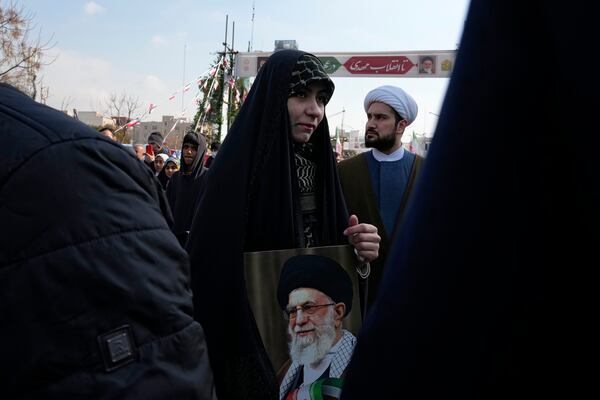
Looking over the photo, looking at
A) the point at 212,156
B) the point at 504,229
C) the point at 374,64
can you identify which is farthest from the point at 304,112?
the point at 374,64

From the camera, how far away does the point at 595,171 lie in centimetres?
36

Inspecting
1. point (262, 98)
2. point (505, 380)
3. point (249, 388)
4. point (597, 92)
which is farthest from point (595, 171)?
point (262, 98)

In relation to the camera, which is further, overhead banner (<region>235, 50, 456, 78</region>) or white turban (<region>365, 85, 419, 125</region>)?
overhead banner (<region>235, 50, 456, 78</region>)

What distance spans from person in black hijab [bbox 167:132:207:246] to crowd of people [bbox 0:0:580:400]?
13.7 feet

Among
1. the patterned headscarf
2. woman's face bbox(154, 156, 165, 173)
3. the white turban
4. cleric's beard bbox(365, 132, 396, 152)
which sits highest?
the white turban

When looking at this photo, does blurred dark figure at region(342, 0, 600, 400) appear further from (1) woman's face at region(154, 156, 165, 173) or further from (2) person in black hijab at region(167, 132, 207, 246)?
(1) woman's face at region(154, 156, 165, 173)

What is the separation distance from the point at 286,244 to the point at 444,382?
1363mm

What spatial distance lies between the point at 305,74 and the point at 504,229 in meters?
1.64

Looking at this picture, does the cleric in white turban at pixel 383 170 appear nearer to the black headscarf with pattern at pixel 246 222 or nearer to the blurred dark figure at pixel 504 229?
the black headscarf with pattern at pixel 246 222

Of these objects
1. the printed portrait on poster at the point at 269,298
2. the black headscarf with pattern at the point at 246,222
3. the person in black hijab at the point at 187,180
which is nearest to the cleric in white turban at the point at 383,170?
the black headscarf with pattern at the point at 246,222

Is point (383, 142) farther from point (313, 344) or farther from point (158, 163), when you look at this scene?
point (158, 163)

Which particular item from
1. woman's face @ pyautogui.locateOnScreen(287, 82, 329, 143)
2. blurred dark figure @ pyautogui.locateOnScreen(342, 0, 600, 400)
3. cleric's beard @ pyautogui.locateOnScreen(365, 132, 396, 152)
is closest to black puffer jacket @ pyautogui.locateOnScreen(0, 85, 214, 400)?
blurred dark figure @ pyautogui.locateOnScreen(342, 0, 600, 400)

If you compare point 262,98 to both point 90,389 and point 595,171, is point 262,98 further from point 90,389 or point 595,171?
point 595,171

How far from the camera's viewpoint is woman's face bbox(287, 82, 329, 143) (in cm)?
191
